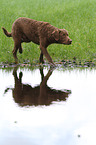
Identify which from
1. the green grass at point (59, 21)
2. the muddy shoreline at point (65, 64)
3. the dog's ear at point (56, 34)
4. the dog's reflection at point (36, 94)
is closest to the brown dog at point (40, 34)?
the dog's ear at point (56, 34)

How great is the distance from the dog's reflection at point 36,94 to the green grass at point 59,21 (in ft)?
12.7

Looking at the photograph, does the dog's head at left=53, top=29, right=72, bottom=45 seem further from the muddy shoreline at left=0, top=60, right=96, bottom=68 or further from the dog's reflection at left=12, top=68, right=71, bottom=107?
the dog's reflection at left=12, top=68, right=71, bottom=107

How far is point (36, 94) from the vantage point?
6.11m

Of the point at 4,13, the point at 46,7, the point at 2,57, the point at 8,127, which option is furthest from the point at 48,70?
the point at 46,7

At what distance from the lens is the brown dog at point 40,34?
9.28 metres

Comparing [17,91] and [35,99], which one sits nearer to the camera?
[35,99]

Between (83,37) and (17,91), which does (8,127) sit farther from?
(83,37)

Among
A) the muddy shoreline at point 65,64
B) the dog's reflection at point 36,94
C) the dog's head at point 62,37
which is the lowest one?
the dog's reflection at point 36,94

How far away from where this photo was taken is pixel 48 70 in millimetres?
9031

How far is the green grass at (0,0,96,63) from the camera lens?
1145cm

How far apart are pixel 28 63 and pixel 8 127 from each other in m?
5.93

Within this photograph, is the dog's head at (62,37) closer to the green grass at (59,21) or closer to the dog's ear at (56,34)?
the dog's ear at (56,34)

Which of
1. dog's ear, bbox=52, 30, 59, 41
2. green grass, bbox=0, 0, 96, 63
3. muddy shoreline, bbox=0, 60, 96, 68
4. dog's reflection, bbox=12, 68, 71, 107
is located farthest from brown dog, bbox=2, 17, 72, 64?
dog's reflection, bbox=12, 68, 71, 107

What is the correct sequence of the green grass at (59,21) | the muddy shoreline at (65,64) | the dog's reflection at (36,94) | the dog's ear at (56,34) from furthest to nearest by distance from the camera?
the green grass at (59,21) < the muddy shoreline at (65,64) < the dog's ear at (56,34) < the dog's reflection at (36,94)
